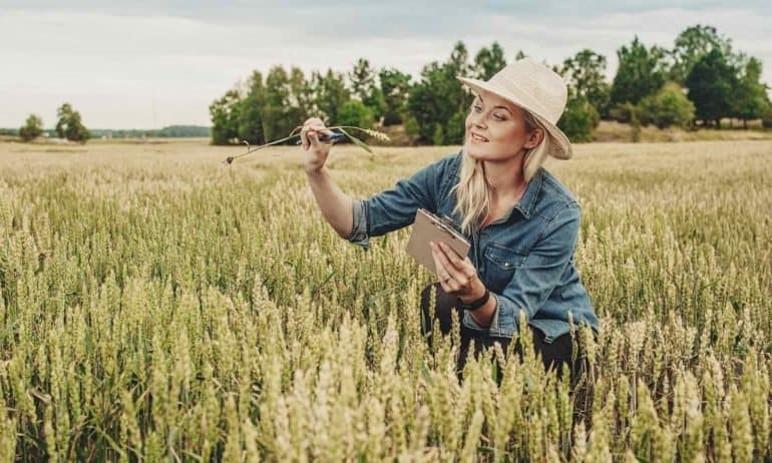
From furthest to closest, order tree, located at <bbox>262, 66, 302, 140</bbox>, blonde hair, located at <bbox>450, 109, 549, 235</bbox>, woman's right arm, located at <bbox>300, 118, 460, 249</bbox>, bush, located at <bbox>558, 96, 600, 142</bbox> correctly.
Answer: bush, located at <bbox>558, 96, 600, 142</bbox> < tree, located at <bbox>262, 66, 302, 140</bbox> < woman's right arm, located at <bbox>300, 118, 460, 249</bbox> < blonde hair, located at <bbox>450, 109, 549, 235</bbox>

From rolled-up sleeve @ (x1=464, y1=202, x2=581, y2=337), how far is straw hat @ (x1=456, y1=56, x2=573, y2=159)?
0.28 m

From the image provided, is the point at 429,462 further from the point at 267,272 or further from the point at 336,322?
the point at 267,272

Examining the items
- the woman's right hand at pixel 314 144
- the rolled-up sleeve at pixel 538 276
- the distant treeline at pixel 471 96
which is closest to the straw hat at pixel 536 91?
the rolled-up sleeve at pixel 538 276

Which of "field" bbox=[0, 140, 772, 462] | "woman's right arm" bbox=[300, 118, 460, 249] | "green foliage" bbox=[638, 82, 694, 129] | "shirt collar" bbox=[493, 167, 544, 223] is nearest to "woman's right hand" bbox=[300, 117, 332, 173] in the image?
"woman's right arm" bbox=[300, 118, 460, 249]

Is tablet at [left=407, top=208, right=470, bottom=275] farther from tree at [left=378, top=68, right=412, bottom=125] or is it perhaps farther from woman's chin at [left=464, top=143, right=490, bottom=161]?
tree at [left=378, top=68, right=412, bottom=125]

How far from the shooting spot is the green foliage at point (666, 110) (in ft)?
247

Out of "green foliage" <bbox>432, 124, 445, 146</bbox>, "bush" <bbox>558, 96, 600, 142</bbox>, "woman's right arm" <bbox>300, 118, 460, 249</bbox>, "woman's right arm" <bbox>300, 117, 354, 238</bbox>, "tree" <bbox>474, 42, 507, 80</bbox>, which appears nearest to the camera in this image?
"woman's right arm" <bbox>300, 117, 354, 238</bbox>

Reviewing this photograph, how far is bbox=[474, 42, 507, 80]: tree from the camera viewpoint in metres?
72.9

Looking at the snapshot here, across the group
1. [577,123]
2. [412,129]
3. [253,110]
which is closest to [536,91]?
[412,129]

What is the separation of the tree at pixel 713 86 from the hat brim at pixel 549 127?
88.4 meters

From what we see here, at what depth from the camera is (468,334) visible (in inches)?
111

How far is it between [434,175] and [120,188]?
4.67 meters

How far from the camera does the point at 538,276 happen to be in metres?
2.69

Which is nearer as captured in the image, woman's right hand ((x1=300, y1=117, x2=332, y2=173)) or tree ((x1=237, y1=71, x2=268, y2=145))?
woman's right hand ((x1=300, y1=117, x2=332, y2=173))
